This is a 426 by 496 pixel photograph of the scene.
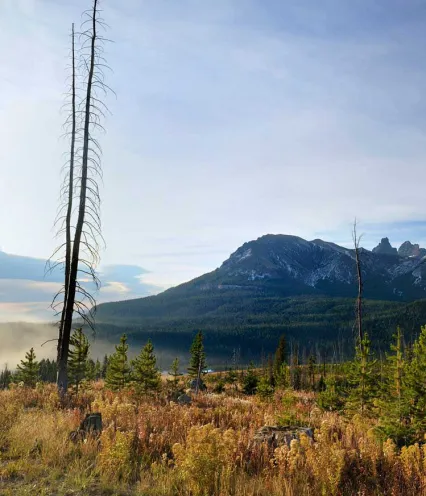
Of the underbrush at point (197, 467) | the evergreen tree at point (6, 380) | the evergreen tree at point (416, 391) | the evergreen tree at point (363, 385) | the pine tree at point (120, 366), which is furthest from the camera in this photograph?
the evergreen tree at point (6, 380)

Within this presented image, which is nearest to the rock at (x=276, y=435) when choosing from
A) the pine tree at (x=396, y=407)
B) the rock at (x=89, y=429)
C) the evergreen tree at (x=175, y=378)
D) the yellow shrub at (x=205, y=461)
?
the yellow shrub at (x=205, y=461)

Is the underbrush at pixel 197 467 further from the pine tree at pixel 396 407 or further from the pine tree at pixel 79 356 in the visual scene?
the pine tree at pixel 79 356

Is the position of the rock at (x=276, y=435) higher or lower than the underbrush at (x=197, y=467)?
lower

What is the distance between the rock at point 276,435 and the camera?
22.3ft

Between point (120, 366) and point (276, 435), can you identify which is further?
point (120, 366)

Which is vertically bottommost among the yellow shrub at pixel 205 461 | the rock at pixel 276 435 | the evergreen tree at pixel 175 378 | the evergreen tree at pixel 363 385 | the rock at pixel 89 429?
the evergreen tree at pixel 175 378

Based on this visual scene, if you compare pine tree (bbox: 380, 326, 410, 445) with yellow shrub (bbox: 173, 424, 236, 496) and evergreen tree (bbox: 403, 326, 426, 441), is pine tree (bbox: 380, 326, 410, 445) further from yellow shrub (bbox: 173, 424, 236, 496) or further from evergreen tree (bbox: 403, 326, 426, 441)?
yellow shrub (bbox: 173, 424, 236, 496)

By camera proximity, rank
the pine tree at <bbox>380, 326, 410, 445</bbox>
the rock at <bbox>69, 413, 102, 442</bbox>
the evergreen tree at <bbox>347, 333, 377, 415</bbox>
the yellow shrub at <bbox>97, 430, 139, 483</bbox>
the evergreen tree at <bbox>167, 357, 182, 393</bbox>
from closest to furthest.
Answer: the yellow shrub at <bbox>97, 430, 139, 483</bbox>
the rock at <bbox>69, 413, 102, 442</bbox>
the pine tree at <bbox>380, 326, 410, 445</bbox>
the evergreen tree at <bbox>347, 333, 377, 415</bbox>
the evergreen tree at <bbox>167, 357, 182, 393</bbox>

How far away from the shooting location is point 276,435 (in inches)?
281

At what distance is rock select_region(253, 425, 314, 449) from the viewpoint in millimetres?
6789

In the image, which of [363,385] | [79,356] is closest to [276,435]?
[363,385]

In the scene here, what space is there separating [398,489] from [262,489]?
187 centimetres

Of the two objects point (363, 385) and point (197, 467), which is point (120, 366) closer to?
point (363, 385)

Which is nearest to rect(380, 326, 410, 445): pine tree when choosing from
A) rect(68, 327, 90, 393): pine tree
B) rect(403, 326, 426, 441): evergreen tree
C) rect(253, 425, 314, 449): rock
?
rect(403, 326, 426, 441): evergreen tree
